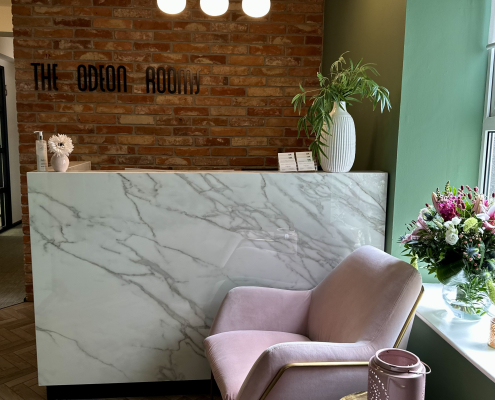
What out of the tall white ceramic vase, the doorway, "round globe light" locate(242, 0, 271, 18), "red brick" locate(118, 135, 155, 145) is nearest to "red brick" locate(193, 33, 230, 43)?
"red brick" locate(118, 135, 155, 145)

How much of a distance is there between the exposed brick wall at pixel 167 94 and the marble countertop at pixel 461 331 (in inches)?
70.2

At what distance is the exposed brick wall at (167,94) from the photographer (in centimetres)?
317

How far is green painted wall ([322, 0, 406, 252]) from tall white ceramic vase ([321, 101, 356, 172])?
0.64 ft

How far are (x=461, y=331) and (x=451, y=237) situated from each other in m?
0.36

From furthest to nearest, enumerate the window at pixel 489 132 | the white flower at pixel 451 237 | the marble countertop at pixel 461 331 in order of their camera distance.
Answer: the window at pixel 489 132 < the white flower at pixel 451 237 < the marble countertop at pixel 461 331

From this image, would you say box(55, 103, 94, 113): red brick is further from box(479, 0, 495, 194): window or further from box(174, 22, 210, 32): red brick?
box(479, 0, 495, 194): window

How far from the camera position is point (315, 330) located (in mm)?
1943

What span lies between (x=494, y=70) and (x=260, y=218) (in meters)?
1.22

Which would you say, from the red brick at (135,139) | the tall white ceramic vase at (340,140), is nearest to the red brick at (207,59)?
the red brick at (135,139)

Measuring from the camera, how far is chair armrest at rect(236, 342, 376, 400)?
1413mm

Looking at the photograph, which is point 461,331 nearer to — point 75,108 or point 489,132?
point 489,132

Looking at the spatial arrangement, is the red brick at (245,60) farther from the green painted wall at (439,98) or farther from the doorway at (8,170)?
the doorway at (8,170)

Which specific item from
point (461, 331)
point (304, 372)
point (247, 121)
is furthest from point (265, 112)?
point (304, 372)

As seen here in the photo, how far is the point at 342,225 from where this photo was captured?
85.2 inches
